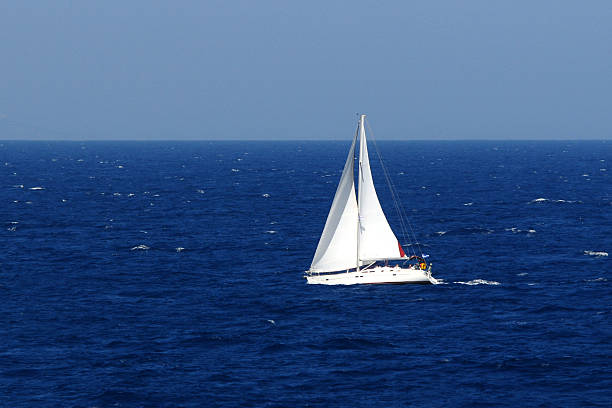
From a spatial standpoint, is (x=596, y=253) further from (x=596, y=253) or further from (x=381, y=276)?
(x=381, y=276)

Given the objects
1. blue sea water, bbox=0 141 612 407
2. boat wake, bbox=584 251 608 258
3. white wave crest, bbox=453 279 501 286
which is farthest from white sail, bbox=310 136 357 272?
boat wake, bbox=584 251 608 258

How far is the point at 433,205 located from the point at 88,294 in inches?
3003

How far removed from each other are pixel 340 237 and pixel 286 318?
11551mm

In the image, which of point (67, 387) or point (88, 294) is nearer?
point (67, 387)

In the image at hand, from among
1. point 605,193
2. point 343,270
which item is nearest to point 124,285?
point 343,270

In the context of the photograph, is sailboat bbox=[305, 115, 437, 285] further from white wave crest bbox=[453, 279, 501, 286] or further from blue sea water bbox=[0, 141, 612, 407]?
white wave crest bbox=[453, 279, 501, 286]

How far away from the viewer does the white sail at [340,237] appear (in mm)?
67438

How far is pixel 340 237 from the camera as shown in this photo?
6775 cm

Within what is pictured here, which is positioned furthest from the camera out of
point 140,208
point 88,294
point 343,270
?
point 140,208

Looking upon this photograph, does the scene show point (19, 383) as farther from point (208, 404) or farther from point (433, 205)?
point (433, 205)

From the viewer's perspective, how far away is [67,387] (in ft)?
143

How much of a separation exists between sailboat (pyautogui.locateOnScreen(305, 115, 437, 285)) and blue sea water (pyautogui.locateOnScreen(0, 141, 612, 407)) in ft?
4.14

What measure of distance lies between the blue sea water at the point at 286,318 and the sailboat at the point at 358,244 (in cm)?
126

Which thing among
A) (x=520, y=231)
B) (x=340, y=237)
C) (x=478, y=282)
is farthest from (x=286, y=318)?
Result: (x=520, y=231)
